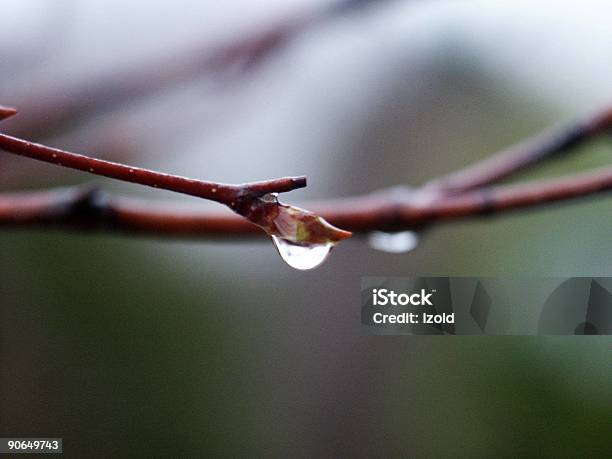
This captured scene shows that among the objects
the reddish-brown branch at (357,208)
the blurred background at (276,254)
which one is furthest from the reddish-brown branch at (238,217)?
the blurred background at (276,254)

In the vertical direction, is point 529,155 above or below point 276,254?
below

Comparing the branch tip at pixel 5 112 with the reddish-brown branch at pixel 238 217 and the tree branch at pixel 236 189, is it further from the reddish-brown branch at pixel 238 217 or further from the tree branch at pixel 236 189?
the reddish-brown branch at pixel 238 217

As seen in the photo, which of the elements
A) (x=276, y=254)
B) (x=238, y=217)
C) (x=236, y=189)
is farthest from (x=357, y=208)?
(x=276, y=254)

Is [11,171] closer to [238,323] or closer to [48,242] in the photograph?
[48,242]

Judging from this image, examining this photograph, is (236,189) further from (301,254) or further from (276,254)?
(276,254)

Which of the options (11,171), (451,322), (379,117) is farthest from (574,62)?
(379,117)

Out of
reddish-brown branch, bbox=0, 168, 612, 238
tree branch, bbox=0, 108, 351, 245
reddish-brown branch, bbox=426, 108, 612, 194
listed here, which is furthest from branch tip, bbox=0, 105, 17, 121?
reddish-brown branch, bbox=426, 108, 612, 194

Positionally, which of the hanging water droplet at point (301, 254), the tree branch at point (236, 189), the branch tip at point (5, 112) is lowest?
the hanging water droplet at point (301, 254)

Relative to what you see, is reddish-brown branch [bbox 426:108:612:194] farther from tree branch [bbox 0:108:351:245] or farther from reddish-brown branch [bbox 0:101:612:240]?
tree branch [bbox 0:108:351:245]
